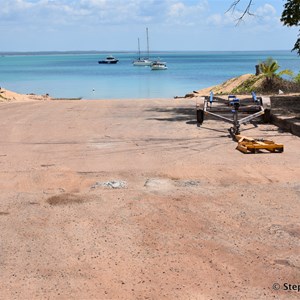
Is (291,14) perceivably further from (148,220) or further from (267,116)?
(148,220)

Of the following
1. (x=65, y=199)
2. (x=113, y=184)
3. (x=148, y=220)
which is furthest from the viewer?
(x=113, y=184)

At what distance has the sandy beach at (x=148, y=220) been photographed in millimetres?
4711

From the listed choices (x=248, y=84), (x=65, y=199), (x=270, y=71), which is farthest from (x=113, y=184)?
(x=248, y=84)

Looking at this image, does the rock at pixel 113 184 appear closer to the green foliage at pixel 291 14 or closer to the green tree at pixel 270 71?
the green foliage at pixel 291 14

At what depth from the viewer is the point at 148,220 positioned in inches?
245

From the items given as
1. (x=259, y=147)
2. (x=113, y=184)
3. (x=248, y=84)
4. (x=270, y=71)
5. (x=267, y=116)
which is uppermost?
(x=113, y=184)

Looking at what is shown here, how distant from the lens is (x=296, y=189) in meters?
7.38

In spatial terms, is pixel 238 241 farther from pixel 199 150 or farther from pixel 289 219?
pixel 199 150

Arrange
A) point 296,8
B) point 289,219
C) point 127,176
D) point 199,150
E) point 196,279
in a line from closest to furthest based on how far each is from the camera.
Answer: point 196,279 < point 289,219 < point 127,176 < point 199,150 < point 296,8

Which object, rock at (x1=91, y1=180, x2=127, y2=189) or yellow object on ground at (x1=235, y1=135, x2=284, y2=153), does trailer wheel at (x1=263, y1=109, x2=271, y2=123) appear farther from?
rock at (x1=91, y1=180, x2=127, y2=189)

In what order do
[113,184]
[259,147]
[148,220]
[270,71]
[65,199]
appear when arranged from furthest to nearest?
[270,71] → [259,147] → [113,184] → [65,199] → [148,220]

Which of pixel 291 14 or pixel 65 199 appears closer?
pixel 65 199

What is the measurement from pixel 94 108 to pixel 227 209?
43.5 ft

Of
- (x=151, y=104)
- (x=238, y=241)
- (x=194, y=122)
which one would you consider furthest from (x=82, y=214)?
(x=151, y=104)
